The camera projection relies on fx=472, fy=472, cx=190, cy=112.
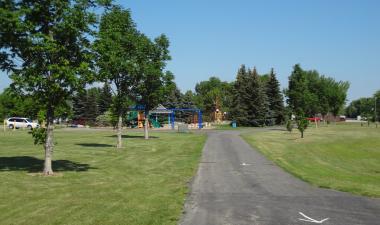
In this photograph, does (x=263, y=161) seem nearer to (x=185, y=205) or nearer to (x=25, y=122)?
(x=185, y=205)

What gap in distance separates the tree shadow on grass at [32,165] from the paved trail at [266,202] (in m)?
5.83

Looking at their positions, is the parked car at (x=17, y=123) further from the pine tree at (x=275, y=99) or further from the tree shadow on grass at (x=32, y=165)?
the tree shadow on grass at (x=32, y=165)

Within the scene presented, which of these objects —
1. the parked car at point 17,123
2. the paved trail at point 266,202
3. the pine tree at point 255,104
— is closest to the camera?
the paved trail at point 266,202

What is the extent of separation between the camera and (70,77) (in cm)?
1659

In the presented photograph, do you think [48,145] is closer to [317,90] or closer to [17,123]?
[17,123]

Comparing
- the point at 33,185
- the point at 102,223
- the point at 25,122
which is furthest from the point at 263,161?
the point at 25,122

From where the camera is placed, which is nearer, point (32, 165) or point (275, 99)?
point (32, 165)

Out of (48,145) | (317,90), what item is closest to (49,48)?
(48,145)

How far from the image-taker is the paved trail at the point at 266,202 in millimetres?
10516

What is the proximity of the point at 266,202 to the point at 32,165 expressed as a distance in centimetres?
1266

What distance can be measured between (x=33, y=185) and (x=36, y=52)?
4.81 m

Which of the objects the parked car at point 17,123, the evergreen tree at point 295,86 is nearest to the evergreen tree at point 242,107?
the evergreen tree at point 295,86

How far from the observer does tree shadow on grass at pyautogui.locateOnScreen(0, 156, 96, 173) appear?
65.2 ft

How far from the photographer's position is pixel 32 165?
21.3 metres
